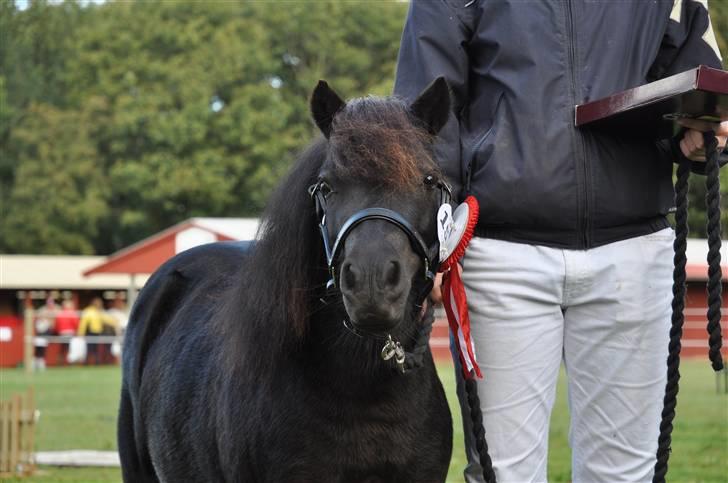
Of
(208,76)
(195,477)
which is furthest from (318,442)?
(208,76)

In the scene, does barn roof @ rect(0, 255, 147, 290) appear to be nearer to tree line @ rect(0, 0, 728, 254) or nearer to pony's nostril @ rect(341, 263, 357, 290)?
tree line @ rect(0, 0, 728, 254)

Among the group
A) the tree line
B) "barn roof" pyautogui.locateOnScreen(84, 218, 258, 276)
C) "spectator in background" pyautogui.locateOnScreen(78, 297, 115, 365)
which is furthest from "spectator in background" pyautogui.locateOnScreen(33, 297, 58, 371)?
the tree line

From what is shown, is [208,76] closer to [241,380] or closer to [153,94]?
[153,94]

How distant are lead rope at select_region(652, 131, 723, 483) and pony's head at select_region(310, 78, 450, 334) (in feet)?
2.65

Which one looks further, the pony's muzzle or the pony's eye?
the pony's eye

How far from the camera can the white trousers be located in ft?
10.9

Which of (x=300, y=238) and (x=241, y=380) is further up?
(x=300, y=238)

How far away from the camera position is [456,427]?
10844 millimetres

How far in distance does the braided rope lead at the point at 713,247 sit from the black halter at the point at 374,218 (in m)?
0.85

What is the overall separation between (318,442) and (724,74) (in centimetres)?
162

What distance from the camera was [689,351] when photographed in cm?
2845

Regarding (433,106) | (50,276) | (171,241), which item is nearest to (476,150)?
(433,106)

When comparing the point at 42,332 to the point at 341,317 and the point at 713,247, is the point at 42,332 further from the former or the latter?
the point at 713,247

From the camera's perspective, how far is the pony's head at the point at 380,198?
2.71m
